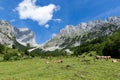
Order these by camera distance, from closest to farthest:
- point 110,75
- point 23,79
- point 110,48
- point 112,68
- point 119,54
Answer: point 23,79
point 110,75
point 112,68
point 119,54
point 110,48

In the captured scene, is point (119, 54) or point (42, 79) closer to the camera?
point (42, 79)

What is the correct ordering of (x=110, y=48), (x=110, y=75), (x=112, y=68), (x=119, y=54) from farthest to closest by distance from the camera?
(x=110, y=48) < (x=119, y=54) < (x=112, y=68) < (x=110, y=75)

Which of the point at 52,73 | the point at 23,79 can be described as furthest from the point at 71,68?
the point at 23,79

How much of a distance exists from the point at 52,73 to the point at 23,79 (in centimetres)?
618

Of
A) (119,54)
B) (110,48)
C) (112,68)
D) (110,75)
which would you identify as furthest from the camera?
(110,48)

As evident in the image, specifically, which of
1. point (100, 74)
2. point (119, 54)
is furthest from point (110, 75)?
point (119, 54)

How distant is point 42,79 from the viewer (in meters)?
36.6

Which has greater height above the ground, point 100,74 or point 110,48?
point 110,48

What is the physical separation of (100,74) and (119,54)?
165ft

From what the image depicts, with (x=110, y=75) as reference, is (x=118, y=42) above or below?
above

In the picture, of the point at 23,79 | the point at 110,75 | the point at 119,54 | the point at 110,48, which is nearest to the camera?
the point at 23,79

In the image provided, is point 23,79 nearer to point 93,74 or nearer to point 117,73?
point 93,74

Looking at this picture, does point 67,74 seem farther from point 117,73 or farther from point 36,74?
point 117,73

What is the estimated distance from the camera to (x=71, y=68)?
45938mm
